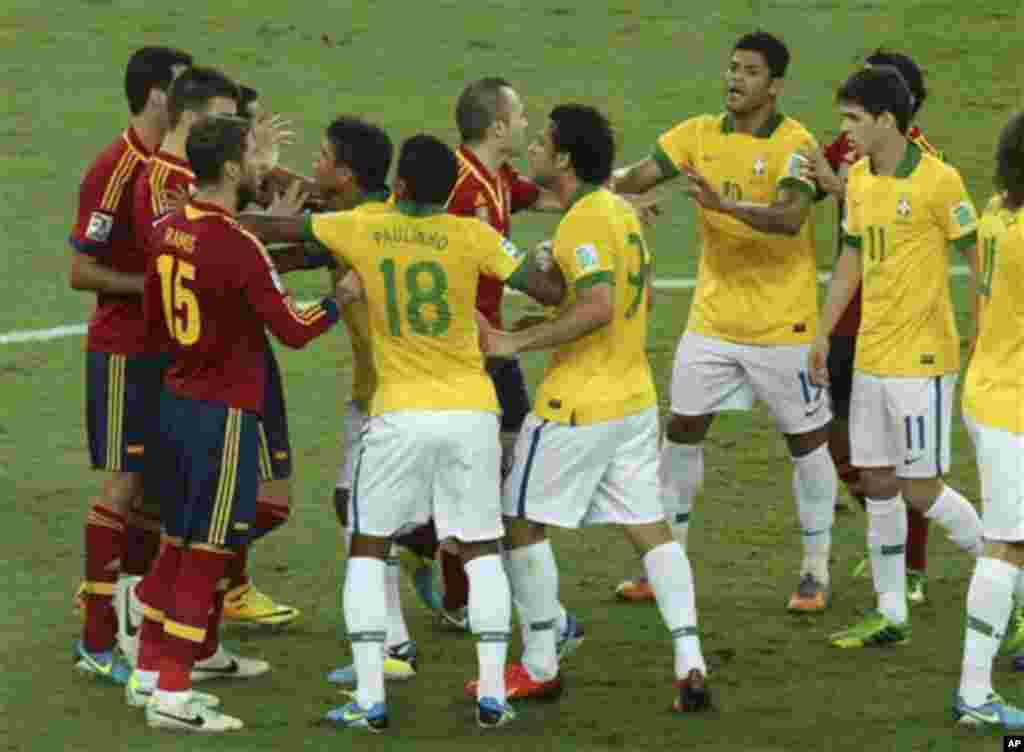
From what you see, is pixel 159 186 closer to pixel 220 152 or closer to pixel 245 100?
pixel 220 152

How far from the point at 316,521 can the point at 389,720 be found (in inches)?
121

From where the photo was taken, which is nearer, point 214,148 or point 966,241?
point 214,148

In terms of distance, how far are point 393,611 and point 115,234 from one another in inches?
80.6

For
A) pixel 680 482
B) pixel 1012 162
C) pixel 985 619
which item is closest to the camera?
pixel 1012 162

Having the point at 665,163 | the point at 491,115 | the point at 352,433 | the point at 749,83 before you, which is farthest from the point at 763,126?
the point at 352,433

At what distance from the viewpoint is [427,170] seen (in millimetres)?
10062

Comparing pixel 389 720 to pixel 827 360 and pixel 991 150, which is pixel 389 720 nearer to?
pixel 827 360

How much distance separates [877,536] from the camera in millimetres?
11547

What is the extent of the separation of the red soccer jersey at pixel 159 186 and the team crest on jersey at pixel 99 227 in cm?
23

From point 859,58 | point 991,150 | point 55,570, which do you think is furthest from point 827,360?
point 859,58

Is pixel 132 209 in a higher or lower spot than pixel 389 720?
higher

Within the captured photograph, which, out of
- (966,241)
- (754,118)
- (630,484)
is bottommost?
(630,484)

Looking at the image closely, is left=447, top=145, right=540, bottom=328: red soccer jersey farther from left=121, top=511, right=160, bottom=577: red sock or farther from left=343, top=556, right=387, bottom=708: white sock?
left=121, top=511, right=160, bottom=577: red sock

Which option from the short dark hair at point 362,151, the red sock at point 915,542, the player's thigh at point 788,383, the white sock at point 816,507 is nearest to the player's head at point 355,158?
the short dark hair at point 362,151
